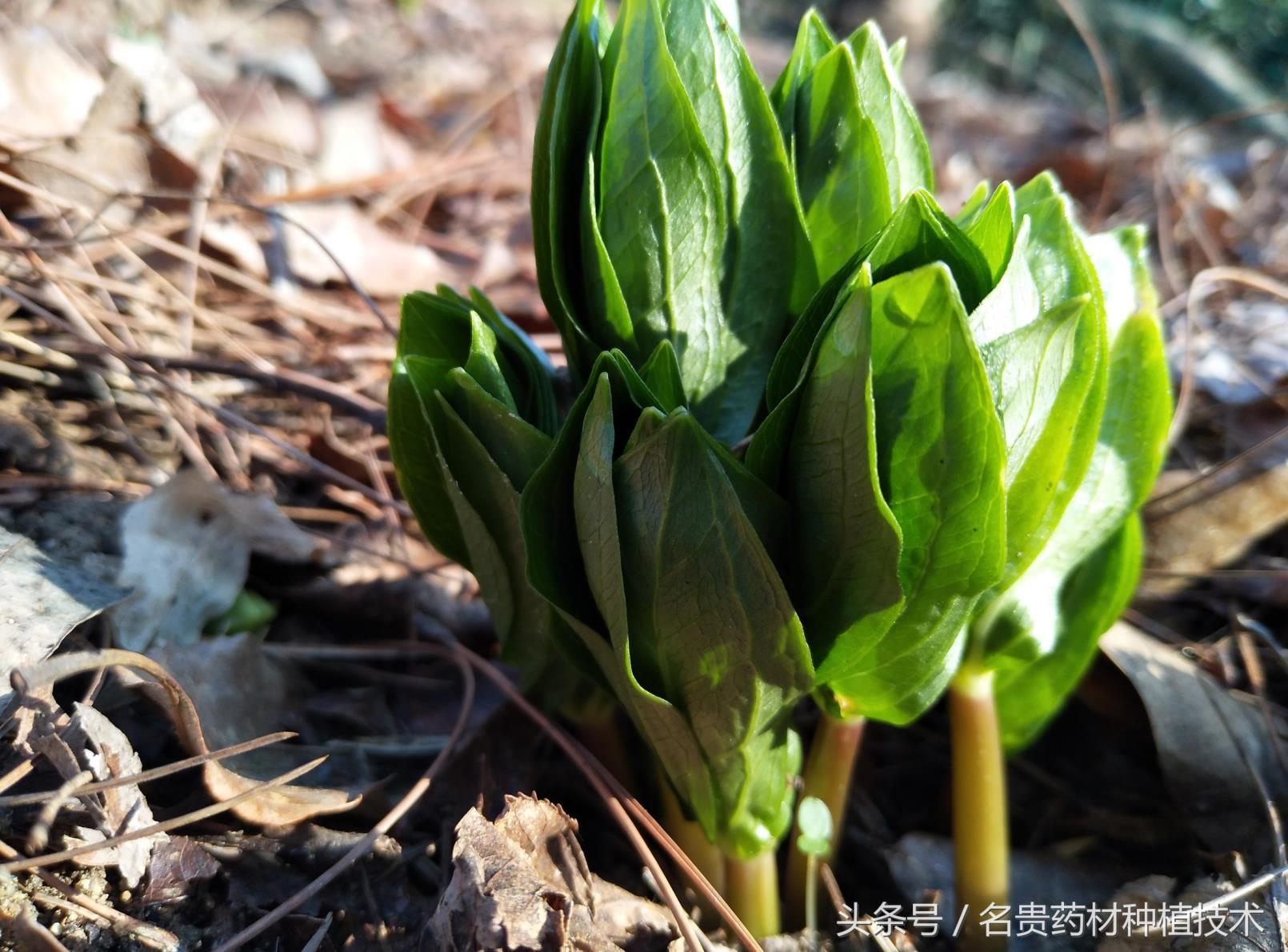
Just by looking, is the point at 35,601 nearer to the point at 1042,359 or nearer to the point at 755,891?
the point at 755,891

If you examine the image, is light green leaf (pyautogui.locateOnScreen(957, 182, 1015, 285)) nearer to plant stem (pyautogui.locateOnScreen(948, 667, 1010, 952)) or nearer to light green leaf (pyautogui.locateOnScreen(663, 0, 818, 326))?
light green leaf (pyautogui.locateOnScreen(663, 0, 818, 326))

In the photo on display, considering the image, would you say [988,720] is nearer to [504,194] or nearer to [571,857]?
[571,857]

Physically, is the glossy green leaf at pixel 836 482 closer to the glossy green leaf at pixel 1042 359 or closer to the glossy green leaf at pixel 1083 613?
the glossy green leaf at pixel 1042 359

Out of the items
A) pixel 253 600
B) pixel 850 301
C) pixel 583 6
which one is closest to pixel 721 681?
pixel 850 301

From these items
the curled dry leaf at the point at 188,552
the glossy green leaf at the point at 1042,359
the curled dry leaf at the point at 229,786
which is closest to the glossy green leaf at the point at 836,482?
the glossy green leaf at the point at 1042,359

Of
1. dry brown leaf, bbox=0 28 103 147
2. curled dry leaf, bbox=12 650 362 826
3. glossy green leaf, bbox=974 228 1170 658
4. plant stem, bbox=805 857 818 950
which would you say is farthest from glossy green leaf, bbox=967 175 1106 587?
dry brown leaf, bbox=0 28 103 147
